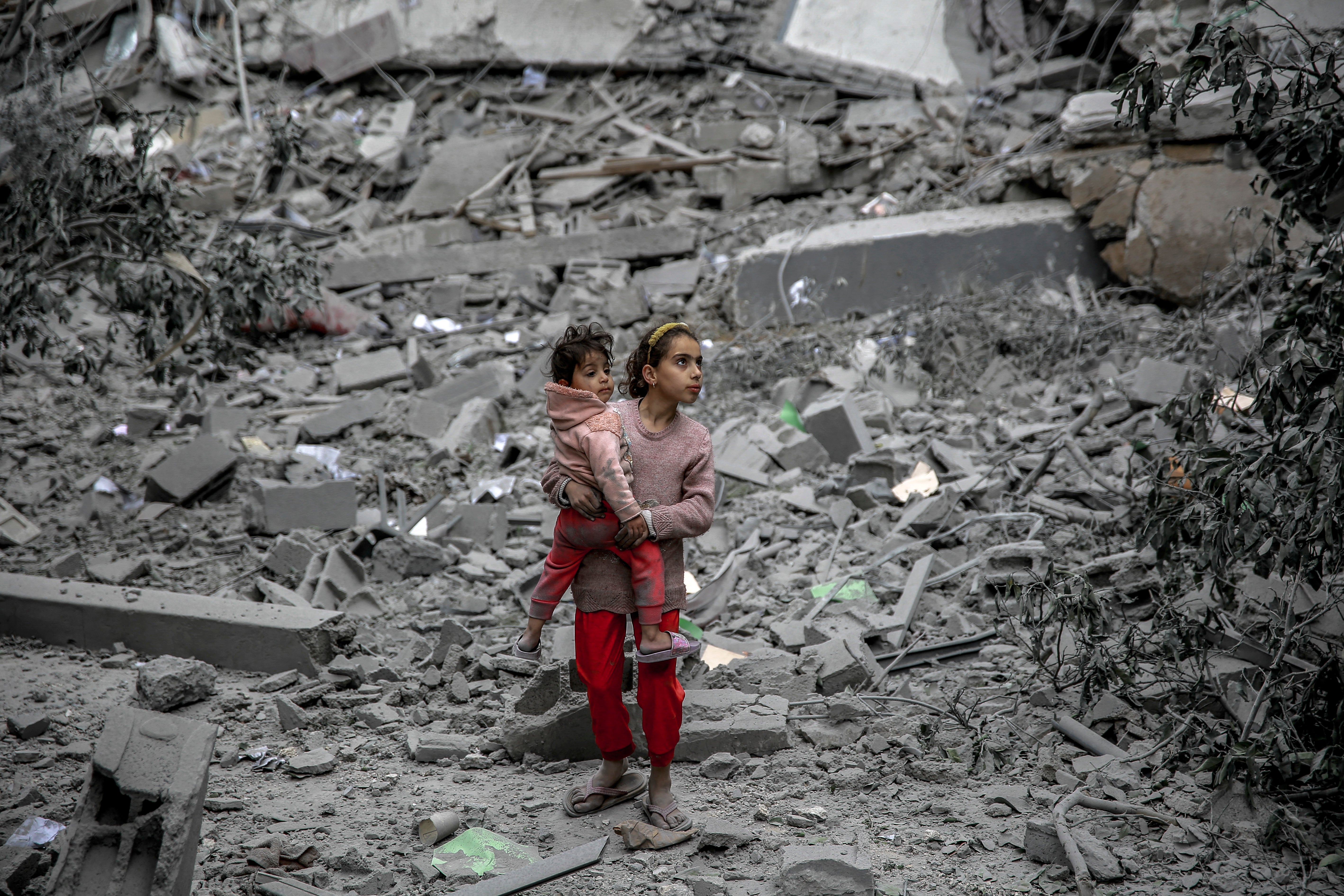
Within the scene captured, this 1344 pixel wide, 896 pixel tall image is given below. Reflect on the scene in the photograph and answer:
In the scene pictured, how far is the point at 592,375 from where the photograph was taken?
2789 millimetres

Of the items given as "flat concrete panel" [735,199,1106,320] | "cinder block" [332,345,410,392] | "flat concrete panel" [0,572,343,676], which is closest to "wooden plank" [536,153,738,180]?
"flat concrete panel" [735,199,1106,320]

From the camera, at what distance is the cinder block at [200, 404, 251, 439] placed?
7312 mm

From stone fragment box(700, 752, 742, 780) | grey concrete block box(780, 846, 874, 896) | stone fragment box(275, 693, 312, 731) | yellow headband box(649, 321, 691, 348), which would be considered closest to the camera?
grey concrete block box(780, 846, 874, 896)

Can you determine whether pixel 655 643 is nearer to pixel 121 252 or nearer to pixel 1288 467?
pixel 1288 467

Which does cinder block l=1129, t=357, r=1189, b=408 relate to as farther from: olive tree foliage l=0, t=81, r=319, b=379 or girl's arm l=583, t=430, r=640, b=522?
olive tree foliage l=0, t=81, r=319, b=379

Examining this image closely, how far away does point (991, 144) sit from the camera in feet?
32.9

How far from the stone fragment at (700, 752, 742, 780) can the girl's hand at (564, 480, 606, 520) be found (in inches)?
47.9

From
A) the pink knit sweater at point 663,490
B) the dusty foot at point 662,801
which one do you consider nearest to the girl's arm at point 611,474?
the pink knit sweater at point 663,490

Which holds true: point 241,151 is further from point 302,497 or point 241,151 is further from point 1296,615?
point 1296,615

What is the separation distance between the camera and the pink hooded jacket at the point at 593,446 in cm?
272

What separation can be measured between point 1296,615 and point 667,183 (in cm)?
868

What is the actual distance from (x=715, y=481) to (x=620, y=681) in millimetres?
1339

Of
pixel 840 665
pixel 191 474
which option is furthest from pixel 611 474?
pixel 191 474

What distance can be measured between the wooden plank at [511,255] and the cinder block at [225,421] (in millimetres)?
2797
